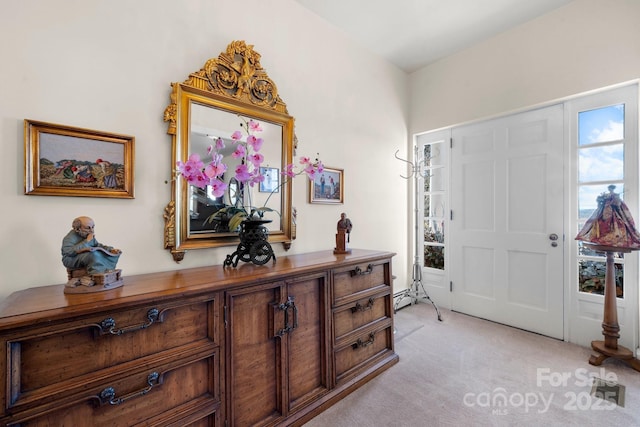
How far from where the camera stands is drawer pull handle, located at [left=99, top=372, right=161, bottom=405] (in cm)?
107

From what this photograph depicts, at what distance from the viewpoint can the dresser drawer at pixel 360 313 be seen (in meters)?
1.93

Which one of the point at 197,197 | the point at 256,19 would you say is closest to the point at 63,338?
the point at 197,197

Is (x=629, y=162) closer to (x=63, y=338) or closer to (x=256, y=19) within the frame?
(x=256, y=19)

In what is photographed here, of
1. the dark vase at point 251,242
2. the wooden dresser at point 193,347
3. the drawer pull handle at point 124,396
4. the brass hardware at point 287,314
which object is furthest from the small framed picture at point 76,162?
the brass hardware at point 287,314

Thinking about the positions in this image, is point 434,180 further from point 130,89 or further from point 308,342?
point 130,89

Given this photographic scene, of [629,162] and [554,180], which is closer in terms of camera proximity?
[629,162]

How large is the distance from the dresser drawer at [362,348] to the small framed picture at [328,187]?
116cm

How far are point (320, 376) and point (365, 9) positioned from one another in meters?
3.02

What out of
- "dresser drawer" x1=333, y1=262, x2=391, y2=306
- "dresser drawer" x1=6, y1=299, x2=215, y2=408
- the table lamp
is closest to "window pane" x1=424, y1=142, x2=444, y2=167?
the table lamp

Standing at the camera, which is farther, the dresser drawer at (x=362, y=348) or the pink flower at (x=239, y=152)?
the dresser drawer at (x=362, y=348)

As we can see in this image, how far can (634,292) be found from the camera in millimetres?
2297

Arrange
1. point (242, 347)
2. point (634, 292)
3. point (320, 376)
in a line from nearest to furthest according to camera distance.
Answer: point (242, 347)
point (320, 376)
point (634, 292)

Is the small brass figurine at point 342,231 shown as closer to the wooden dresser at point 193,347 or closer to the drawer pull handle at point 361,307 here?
the wooden dresser at point 193,347

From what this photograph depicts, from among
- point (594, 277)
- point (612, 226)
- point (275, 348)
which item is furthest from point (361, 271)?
point (594, 277)
